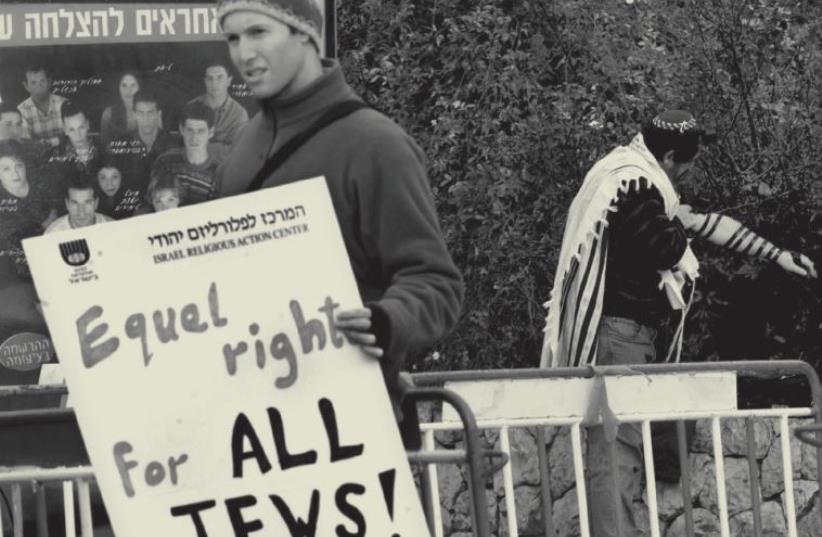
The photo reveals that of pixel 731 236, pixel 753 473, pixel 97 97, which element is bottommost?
pixel 753 473

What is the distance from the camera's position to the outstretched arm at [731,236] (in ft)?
29.3

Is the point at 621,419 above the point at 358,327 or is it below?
below

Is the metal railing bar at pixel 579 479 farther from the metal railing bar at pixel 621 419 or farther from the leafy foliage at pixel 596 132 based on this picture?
the leafy foliage at pixel 596 132

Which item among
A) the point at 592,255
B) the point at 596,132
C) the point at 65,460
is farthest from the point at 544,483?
the point at 596,132

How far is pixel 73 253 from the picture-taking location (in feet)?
13.5

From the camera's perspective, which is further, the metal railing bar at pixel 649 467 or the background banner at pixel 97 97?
the background banner at pixel 97 97

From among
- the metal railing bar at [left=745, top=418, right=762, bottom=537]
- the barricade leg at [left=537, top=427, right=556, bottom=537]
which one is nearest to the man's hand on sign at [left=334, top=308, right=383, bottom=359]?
the barricade leg at [left=537, top=427, right=556, bottom=537]

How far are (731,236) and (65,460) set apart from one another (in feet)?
12.0

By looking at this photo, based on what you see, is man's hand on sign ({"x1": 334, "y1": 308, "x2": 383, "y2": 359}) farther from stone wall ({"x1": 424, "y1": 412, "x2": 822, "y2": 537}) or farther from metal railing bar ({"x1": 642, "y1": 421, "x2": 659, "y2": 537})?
stone wall ({"x1": 424, "y1": 412, "x2": 822, "y2": 537})

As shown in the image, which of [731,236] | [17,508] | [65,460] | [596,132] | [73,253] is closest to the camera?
[73,253]

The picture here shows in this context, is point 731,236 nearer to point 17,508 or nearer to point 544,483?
point 544,483

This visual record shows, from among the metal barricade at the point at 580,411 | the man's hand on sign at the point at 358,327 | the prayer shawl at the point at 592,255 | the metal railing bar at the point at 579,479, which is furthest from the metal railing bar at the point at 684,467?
the man's hand on sign at the point at 358,327

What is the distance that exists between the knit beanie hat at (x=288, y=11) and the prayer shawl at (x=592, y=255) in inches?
Result: 155

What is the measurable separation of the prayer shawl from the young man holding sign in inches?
154
